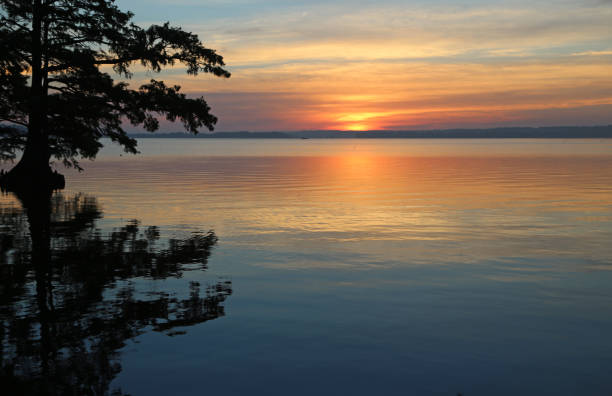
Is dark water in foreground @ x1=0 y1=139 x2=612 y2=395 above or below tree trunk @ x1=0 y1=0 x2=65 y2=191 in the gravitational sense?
below

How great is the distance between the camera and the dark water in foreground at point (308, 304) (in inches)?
310

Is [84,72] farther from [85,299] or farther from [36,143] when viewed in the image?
[85,299]

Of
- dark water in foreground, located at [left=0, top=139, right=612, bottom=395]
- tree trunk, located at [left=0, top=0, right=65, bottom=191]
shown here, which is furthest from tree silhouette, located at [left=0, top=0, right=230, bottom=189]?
dark water in foreground, located at [left=0, top=139, right=612, bottom=395]

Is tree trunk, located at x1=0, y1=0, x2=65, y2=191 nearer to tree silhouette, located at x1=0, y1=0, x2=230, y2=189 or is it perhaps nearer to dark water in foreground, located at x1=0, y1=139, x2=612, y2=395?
tree silhouette, located at x1=0, y1=0, x2=230, y2=189

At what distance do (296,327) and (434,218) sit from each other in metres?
15.2

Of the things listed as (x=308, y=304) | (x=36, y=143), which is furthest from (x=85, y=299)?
(x=36, y=143)

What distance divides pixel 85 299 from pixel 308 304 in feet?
14.2

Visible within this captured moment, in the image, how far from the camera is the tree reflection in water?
7965 mm

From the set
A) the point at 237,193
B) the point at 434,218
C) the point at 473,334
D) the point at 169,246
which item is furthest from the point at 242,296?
the point at 237,193

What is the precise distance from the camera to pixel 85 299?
1149cm

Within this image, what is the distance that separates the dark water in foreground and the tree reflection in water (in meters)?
0.04

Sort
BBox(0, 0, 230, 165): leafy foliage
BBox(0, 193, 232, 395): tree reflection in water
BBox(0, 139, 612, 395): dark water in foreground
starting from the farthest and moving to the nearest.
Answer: BBox(0, 0, 230, 165): leafy foliage → BBox(0, 193, 232, 395): tree reflection in water → BBox(0, 139, 612, 395): dark water in foreground

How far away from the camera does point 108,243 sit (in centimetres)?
1806

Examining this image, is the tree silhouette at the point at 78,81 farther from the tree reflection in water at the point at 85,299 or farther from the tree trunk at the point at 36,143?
the tree reflection in water at the point at 85,299
